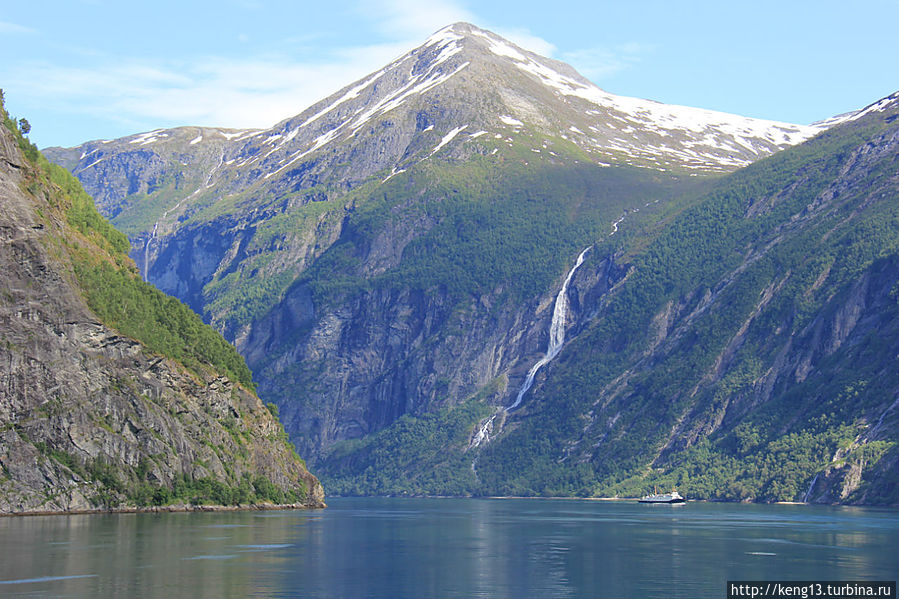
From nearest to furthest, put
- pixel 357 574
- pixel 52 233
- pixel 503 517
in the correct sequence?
pixel 357 574, pixel 52 233, pixel 503 517

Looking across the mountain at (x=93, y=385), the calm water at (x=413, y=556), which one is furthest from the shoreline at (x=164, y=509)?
the calm water at (x=413, y=556)

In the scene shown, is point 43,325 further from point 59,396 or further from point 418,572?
point 418,572

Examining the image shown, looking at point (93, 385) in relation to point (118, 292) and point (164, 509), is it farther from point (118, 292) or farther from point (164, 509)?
point (118, 292)

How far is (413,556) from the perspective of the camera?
324 feet

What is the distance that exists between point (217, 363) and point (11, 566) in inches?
3682

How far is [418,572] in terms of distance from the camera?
283 feet

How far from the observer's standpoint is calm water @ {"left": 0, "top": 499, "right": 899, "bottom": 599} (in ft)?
245

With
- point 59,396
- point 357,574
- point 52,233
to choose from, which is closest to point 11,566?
point 357,574

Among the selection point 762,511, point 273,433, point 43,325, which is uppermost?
point 43,325

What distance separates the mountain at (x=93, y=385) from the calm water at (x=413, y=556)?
5.15m

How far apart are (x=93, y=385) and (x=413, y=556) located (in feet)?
174

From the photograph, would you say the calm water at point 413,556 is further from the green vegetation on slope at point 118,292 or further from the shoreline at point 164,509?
the green vegetation on slope at point 118,292

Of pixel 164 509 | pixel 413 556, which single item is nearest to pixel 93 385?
pixel 164 509

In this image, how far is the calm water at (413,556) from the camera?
7469 cm
